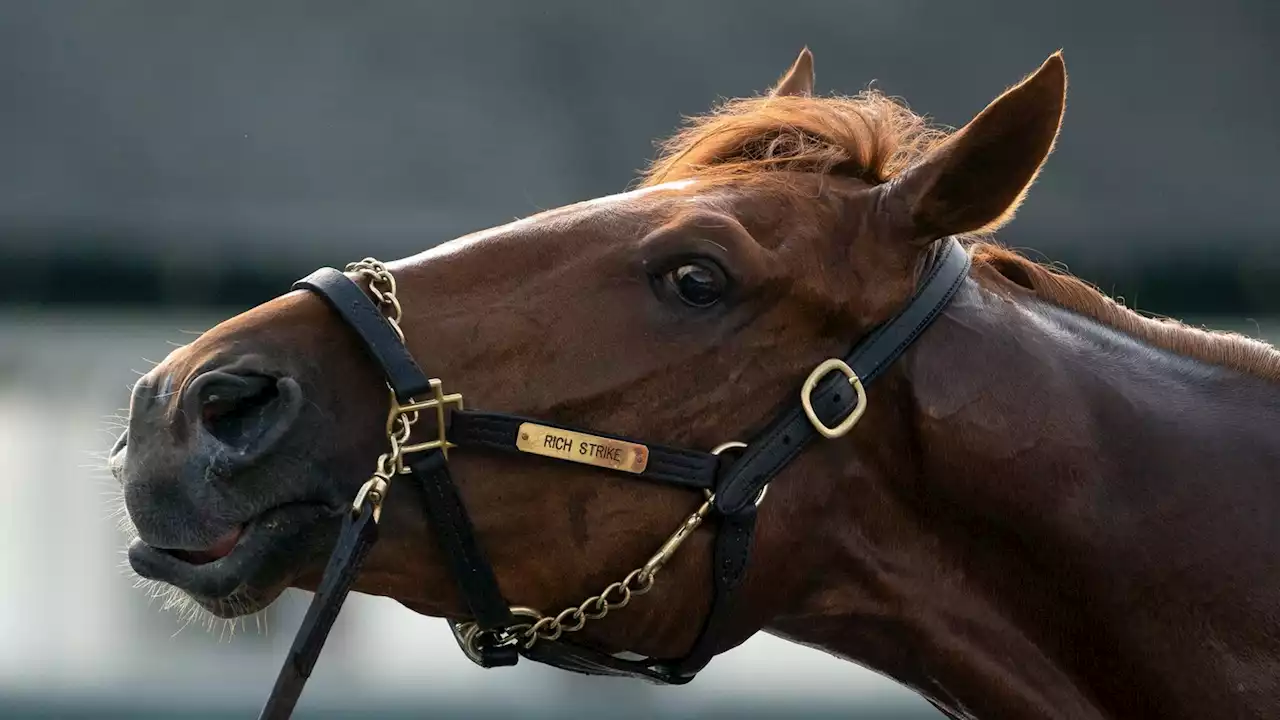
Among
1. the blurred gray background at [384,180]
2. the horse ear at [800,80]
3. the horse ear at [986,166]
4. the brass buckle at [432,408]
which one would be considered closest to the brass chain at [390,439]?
the brass buckle at [432,408]

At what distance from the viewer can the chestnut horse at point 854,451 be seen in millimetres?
2352

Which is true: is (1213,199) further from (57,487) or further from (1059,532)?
(57,487)

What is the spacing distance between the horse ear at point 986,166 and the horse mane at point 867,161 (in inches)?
6.0

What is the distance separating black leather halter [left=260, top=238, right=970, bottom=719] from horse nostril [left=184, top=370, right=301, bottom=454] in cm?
17

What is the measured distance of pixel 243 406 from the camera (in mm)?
2211

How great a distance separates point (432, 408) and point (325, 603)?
38cm

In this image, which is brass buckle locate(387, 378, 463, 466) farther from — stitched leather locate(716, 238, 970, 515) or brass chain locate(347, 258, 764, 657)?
stitched leather locate(716, 238, 970, 515)

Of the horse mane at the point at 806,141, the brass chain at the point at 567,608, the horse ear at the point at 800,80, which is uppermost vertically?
the horse ear at the point at 800,80

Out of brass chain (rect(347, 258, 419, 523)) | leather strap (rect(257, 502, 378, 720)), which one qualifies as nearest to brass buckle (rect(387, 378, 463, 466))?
brass chain (rect(347, 258, 419, 523))

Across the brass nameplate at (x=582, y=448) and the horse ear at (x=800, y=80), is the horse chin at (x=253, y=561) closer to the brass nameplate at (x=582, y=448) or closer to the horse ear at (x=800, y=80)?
the brass nameplate at (x=582, y=448)

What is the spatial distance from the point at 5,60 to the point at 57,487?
257 centimetres

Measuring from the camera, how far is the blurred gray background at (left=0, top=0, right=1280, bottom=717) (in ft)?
24.2

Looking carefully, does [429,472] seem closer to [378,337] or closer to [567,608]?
[378,337]

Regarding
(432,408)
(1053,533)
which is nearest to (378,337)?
(432,408)
